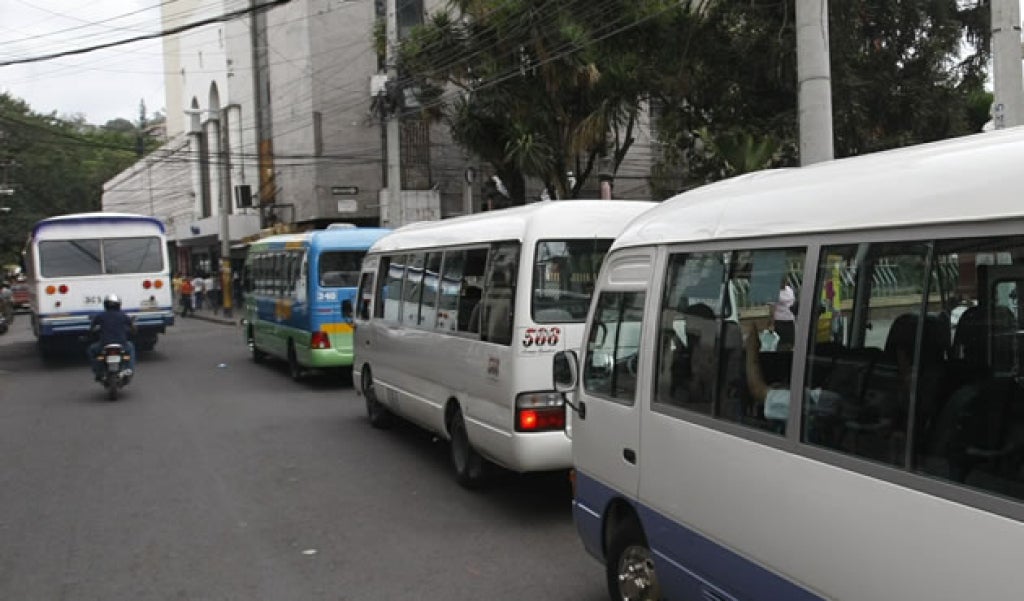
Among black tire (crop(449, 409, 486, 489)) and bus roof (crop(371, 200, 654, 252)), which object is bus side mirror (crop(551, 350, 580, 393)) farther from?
black tire (crop(449, 409, 486, 489))

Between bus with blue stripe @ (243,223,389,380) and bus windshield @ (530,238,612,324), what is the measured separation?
A: 683cm

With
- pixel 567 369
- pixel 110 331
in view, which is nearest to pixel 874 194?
pixel 567 369

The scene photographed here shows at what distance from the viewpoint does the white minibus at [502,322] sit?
6.30 meters

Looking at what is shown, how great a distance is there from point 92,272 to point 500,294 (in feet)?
47.2

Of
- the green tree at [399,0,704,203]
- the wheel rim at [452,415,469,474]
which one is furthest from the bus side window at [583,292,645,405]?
the green tree at [399,0,704,203]

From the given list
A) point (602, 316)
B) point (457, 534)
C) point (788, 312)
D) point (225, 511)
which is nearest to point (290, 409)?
point (225, 511)

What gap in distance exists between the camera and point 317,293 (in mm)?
13930

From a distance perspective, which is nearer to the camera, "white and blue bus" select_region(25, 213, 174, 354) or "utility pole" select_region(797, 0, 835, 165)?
"utility pole" select_region(797, 0, 835, 165)

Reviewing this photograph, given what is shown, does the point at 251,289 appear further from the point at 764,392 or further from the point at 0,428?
the point at 764,392

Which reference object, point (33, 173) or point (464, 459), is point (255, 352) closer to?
point (464, 459)

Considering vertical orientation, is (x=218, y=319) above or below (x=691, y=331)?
below

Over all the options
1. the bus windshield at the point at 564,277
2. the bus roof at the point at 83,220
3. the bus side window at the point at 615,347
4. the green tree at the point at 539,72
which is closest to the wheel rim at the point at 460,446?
the bus windshield at the point at 564,277

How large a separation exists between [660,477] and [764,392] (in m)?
0.79

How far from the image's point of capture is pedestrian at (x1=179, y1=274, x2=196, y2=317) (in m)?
35.4
